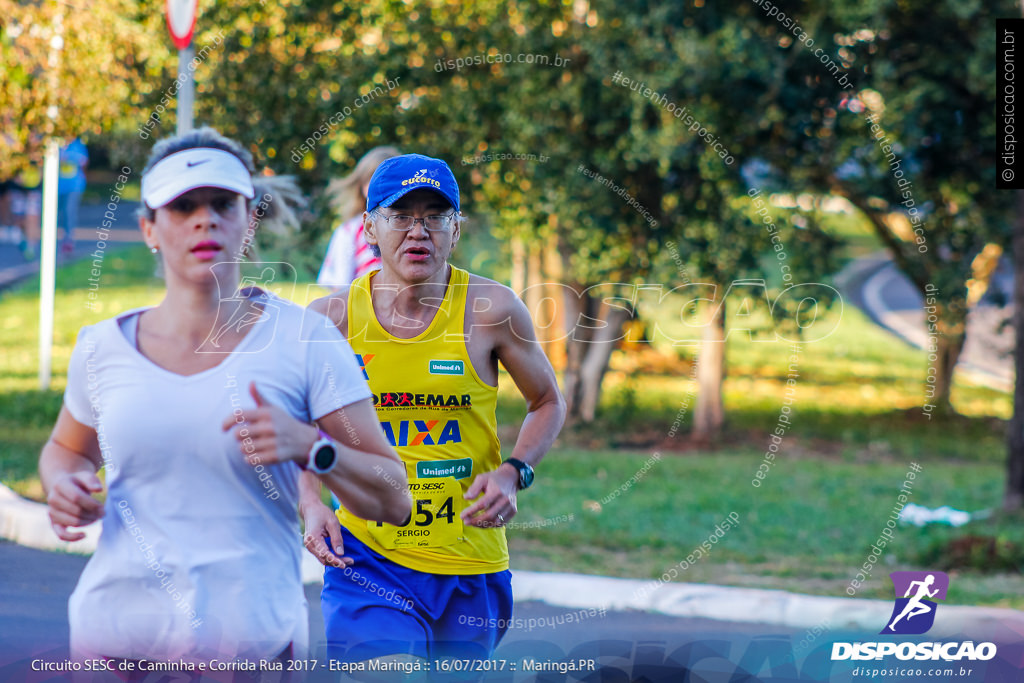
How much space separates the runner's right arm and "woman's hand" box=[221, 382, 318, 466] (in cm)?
34

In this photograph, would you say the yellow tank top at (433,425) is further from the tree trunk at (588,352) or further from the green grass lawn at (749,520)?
the tree trunk at (588,352)

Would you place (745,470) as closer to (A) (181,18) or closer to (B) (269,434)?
(A) (181,18)

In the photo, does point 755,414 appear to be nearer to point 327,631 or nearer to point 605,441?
point 605,441

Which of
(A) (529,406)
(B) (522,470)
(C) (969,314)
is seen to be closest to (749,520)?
(C) (969,314)

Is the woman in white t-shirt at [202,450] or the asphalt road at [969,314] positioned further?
the asphalt road at [969,314]

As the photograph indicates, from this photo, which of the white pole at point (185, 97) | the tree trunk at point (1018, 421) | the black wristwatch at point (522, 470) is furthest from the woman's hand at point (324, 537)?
the tree trunk at point (1018, 421)

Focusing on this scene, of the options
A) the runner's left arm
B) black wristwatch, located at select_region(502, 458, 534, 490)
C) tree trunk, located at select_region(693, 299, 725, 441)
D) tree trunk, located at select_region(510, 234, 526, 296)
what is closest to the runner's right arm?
the runner's left arm

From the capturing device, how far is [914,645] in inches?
135

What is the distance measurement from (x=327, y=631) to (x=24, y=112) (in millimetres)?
6353

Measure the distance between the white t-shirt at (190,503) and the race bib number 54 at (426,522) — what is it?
0.90 metres

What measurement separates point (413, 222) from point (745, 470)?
7.09 meters

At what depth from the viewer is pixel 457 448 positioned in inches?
126

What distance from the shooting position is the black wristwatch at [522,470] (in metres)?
3.17

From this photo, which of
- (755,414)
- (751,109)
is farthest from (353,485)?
(755,414)
